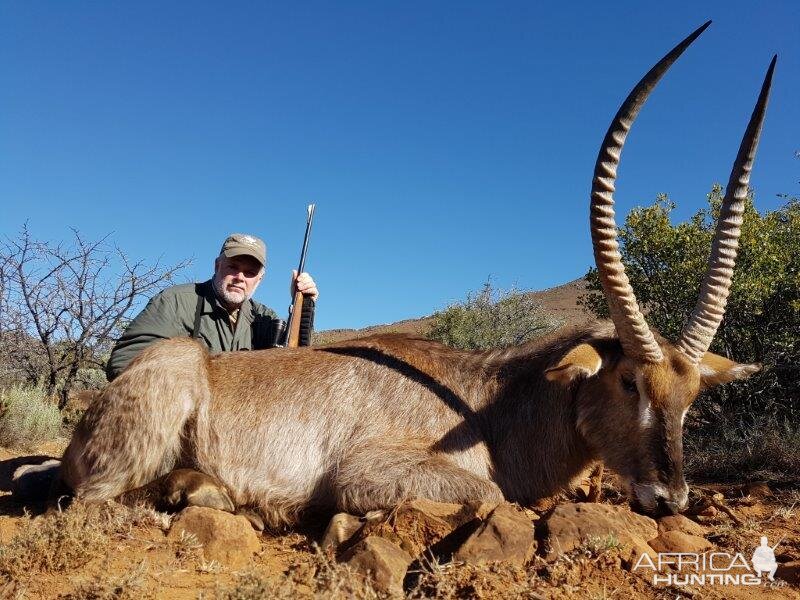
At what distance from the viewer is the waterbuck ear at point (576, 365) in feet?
14.1

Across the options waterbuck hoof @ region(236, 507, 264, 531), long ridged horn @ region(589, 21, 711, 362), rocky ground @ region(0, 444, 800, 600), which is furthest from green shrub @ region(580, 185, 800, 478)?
waterbuck hoof @ region(236, 507, 264, 531)

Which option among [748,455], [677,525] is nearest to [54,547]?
[677,525]

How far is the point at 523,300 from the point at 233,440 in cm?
1557

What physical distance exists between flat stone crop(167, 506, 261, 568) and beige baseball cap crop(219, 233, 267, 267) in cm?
359

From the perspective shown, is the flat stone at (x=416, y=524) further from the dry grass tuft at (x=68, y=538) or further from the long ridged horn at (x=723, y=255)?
the long ridged horn at (x=723, y=255)

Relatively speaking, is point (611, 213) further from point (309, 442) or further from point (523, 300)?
point (523, 300)

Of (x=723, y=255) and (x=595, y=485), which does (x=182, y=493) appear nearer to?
(x=595, y=485)

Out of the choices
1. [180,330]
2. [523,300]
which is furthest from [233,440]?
[523,300]

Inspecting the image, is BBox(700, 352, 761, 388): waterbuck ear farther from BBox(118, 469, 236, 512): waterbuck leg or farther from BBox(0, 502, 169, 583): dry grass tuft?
BBox(0, 502, 169, 583): dry grass tuft

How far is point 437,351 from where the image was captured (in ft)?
18.0

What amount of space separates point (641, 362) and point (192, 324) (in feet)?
15.0

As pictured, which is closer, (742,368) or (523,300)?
(742,368)

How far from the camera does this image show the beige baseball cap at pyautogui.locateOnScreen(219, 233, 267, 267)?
7109mm

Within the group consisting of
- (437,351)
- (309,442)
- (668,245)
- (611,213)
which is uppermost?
(668,245)
